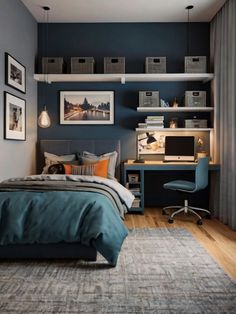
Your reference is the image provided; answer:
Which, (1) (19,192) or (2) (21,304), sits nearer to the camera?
(2) (21,304)

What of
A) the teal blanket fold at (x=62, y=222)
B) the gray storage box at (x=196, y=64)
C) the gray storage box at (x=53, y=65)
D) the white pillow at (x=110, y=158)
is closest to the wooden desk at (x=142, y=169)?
the white pillow at (x=110, y=158)

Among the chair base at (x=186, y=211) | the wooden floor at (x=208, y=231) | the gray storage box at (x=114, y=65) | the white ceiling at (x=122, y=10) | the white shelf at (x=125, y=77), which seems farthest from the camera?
the gray storage box at (x=114, y=65)

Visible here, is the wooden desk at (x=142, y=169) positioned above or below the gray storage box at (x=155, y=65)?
below

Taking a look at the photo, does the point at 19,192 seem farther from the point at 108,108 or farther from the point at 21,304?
the point at 108,108

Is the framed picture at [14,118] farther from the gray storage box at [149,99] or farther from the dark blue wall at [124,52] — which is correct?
the gray storage box at [149,99]

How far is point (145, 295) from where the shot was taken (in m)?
2.18

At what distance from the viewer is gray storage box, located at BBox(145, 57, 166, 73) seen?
507 centimetres

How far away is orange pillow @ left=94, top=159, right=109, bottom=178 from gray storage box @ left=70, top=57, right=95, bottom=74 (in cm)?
147

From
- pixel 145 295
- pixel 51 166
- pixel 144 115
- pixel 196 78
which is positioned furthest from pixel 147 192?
pixel 145 295

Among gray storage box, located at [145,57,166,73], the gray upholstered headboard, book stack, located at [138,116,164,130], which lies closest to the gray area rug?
the gray upholstered headboard

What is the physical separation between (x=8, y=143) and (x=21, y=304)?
247cm

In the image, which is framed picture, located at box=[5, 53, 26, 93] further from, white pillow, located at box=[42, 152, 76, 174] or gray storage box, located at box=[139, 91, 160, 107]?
gray storage box, located at box=[139, 91, 160, 107]

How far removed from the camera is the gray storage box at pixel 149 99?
→ 511cm

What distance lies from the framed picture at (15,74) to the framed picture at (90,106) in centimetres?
87
